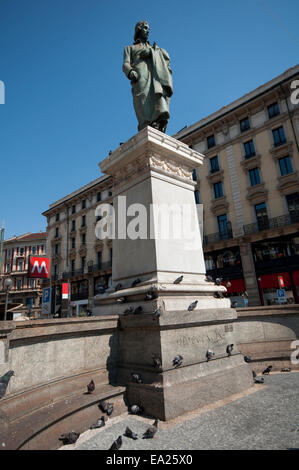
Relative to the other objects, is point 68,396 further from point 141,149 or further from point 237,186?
point 237,186

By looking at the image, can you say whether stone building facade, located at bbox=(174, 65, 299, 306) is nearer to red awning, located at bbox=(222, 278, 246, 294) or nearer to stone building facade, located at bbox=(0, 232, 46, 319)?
red awning, located at bbox=(222, 278, 246, 294)

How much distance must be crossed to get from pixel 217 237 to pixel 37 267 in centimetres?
1562

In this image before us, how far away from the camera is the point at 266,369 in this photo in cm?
536

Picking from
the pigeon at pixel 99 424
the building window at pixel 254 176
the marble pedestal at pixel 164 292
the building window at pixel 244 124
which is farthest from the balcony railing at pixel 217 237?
the pigeon at pixel 99 424

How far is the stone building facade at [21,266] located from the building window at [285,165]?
4370cm

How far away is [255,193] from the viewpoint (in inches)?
930

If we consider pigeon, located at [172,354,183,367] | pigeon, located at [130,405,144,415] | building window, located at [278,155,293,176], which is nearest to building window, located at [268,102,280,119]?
building window, located at [278,155,293,176]

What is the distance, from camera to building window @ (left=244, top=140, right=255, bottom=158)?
81.1 feet

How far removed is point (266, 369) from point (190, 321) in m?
2.39

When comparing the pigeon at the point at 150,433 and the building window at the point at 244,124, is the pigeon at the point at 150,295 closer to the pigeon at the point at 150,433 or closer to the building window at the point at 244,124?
the pigeon at the point at 150,433

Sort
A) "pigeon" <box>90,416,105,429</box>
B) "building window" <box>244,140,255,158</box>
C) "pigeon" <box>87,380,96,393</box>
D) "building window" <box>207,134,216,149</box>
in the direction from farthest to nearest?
"building window" <box>207,134,216,149</box> < "building window" <box>244,140,255,158</box> < "pigeon" <box>87,380,96,393</box> < "pigeon" <box>90,416,105,429</box>

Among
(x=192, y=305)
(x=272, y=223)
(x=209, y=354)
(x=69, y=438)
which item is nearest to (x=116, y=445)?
(x=69, y=438)

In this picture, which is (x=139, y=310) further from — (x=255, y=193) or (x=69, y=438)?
(x=255, y=193)

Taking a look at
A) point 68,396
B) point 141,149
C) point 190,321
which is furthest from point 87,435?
point 141,149
